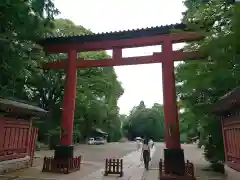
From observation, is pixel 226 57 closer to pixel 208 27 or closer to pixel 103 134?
pixel 208 27

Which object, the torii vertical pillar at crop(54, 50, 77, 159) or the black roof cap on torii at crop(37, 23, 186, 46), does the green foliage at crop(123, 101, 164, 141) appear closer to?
the torii vertical pillar at crop(54, 50, 77, 159)

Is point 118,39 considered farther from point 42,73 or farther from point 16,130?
point 16,130

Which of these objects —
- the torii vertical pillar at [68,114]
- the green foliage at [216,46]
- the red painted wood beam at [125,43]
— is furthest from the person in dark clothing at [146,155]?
the green foliage at [216,46]

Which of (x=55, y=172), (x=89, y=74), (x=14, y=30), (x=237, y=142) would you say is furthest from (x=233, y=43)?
(x=89, y=74)

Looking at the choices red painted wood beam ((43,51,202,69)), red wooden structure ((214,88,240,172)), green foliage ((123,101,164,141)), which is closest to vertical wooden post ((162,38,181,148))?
red painted wood beam ((43,51,202,69))

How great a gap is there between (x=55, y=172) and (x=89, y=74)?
14.0m

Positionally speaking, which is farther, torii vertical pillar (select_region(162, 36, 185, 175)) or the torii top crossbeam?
the torii top crossbeam

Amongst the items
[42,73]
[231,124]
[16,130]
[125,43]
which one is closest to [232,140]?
[231,124]

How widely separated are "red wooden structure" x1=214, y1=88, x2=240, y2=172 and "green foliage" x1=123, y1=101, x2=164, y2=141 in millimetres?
49437

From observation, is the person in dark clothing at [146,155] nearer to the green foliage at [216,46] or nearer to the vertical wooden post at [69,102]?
the vertical wooden post at [69,102]

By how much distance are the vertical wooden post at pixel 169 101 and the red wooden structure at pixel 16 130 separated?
7.04 meters

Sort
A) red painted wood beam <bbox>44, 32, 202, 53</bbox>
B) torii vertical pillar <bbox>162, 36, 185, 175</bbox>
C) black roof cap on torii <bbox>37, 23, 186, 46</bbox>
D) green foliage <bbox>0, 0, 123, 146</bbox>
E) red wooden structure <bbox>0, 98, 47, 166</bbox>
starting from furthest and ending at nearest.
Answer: black roof cap on torii <bbox>37, 23, 186, 46</bbox>
red painted wood beam <bbox>44, 32, 202, 53</bbox>
red wooden structure <bbox>0, 98, 47, 166</bbox>
torii vertical pillar <bbox>162, 36, 185, 175</bbox>
green foliage <bbox>0, 0, 123, 146</bbox>

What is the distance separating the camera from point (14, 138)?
1263cm

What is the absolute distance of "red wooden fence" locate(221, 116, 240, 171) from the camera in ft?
27.0
